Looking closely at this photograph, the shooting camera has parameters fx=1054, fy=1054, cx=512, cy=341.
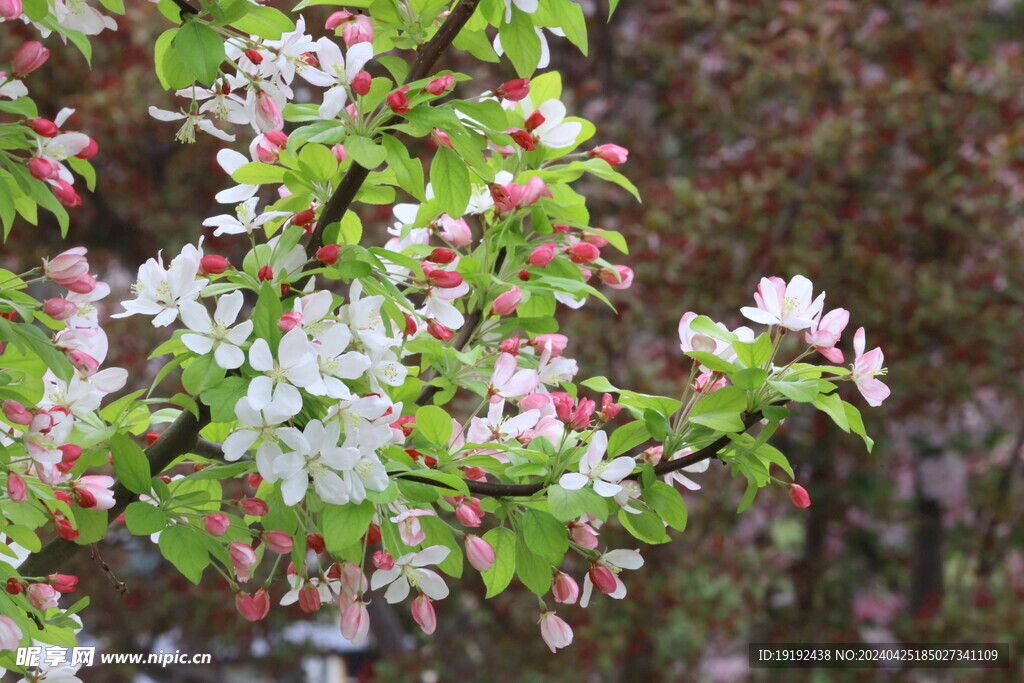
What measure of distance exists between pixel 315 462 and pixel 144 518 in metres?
0.19

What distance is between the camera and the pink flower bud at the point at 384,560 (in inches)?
38.0

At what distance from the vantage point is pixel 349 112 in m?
0.97

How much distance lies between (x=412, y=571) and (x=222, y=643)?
8.69 ft

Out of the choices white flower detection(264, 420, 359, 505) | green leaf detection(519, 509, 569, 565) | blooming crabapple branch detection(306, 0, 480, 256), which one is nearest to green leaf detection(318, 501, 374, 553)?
white flower detection(264, 420, 359, 505)

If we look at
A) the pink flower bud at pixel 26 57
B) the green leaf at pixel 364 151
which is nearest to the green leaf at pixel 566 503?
the green leaf at pixel 364 151

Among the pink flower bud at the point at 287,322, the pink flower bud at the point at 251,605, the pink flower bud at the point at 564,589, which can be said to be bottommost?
the pink flower bud at the point at 251,605

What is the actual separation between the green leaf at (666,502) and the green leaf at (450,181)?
31 cm

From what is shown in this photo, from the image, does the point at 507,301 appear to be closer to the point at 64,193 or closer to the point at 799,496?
the point at 799,496

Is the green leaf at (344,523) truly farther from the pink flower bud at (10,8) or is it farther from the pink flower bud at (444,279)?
the pink flower bud at (10,8)

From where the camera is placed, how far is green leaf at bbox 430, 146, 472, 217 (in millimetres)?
985

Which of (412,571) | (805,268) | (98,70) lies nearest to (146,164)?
(98,70)

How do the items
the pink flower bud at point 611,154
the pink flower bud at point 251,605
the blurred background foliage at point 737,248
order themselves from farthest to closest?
the blurred background foliage at point 737,248, the pink flower bud at point 611,154, the pink flower bud at point 251,605

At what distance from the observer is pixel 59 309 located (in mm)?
931

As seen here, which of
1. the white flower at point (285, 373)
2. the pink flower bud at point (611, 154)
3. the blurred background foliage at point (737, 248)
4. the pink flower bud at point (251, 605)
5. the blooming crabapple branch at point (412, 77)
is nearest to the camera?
the white flower at point (285, 373)
